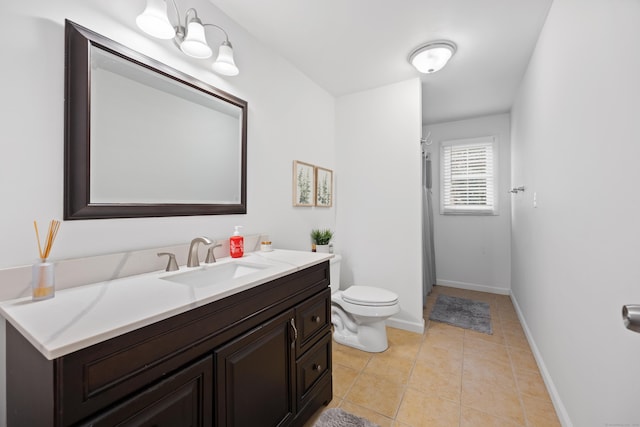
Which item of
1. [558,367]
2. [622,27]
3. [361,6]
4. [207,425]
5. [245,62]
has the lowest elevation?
[558,367]

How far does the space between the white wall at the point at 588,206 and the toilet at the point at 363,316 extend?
104 cm

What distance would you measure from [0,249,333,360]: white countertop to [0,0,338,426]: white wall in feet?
0.71

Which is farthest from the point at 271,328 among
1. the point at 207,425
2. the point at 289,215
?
the point at 289,215

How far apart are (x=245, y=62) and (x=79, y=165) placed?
4.11 ft

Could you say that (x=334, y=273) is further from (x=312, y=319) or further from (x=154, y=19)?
(x=154, y=19)

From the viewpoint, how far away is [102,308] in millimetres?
811

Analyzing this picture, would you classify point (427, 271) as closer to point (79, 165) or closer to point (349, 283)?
point (349, 283)

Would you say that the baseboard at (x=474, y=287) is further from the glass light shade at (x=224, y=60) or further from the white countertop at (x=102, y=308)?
the glass light shade at (x=224, y=60)

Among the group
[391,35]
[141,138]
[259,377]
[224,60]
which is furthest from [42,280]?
[391,35]

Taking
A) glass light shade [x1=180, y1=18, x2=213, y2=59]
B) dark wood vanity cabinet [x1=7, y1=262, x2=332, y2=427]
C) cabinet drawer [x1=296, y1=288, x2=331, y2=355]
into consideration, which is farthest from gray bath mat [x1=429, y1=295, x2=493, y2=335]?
glass light shade [x1=180, y1=18, x2=213, y2=59]

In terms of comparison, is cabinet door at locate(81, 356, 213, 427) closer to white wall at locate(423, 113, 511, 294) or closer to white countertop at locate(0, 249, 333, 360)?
white countertop at locate(0, 249, 333, 360)

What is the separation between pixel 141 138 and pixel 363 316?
188cm

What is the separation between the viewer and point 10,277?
905 millimetres

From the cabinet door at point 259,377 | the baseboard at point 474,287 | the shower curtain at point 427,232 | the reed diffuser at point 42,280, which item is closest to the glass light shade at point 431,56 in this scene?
the shower curtain at point 427,232
